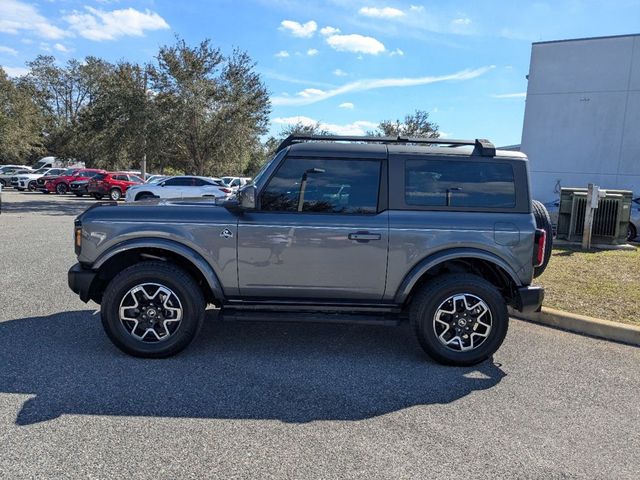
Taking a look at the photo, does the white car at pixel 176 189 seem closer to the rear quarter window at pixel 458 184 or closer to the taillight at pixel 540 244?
the rear quarter window at pixel 458 184

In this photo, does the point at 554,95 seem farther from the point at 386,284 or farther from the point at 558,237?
the point at 386,284

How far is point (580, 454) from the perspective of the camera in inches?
121

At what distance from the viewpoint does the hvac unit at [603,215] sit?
1101 centimetres

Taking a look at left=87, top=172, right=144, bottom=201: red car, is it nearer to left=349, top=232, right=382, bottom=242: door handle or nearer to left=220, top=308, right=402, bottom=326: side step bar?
left=220, top=308, right=402, bottom=326: side step bar

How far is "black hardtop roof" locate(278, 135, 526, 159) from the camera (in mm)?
4480

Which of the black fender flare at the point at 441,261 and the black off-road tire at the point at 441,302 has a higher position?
the black fender flare at the point at 441,261

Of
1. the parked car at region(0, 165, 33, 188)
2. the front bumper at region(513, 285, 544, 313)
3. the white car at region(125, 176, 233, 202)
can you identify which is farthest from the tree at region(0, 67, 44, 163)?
the front bumper at region(513, 285, 544, 313)

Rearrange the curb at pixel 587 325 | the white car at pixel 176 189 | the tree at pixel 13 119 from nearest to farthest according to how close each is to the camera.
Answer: the curb at pixel 587 325 < the white car at pixel 176 189 < the tree at pixel 13 119

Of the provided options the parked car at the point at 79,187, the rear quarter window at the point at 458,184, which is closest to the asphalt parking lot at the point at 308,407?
the rear quarter window at the point at 458,184

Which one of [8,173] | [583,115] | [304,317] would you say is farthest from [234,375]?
[8,173]

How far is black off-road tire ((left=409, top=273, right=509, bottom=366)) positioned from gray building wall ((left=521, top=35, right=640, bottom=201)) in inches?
846

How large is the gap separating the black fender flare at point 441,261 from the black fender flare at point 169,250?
5.50 feet

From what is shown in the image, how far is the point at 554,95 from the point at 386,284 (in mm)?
23529

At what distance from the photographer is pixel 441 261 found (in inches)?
172
